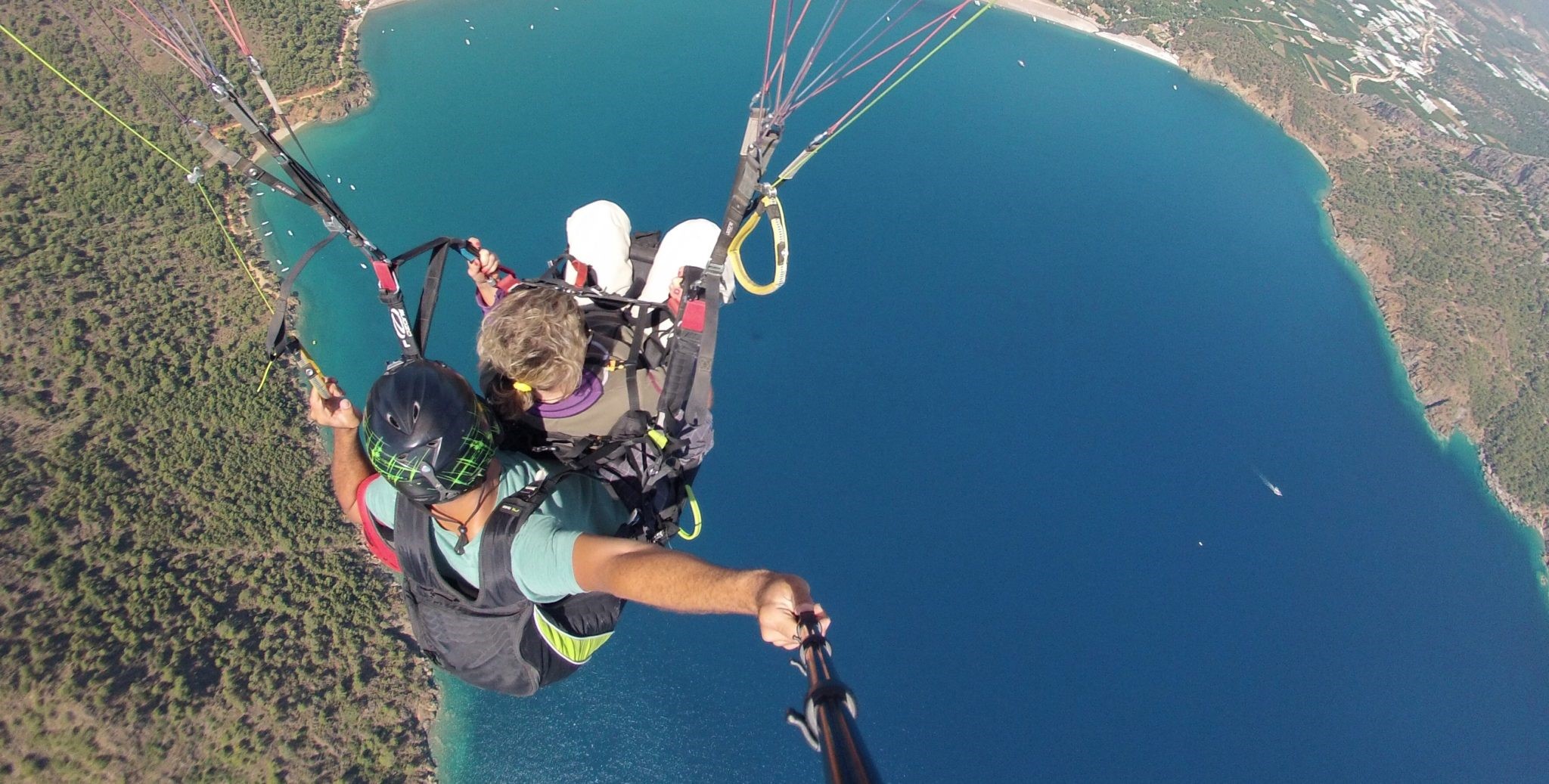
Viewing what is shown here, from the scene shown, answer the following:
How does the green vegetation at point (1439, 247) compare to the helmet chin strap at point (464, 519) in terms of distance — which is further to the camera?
the green vegetation at point (1439, 247)

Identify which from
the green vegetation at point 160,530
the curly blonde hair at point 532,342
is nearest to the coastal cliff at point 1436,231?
the curly blonde hair at point 532,342

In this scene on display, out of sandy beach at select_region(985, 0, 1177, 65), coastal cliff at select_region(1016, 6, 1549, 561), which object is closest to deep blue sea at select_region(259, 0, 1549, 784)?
coastal cliff at select_region(1016, 6, 1549, 561)

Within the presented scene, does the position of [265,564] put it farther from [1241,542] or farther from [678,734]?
[1241,542]

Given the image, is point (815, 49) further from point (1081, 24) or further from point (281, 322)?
point (1081, 24)

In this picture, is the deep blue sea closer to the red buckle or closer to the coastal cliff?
the coastal cliff

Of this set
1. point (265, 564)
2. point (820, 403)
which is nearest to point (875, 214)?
point (820, 403)

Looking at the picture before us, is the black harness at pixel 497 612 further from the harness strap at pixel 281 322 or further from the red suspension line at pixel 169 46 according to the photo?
the red suspension line at pixel 169 46

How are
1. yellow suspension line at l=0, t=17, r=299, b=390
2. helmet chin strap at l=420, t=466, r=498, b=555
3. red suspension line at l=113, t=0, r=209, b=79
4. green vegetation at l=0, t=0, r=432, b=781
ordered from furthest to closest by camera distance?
green vegetation at l=0, t=0, r=432, b=781 → yellow suspension line at l=0, t=17, r=299, b=390 → red suspension line at l=113, t=0, r=209, b=79 → helmet chin strap at l=420, t=466, r=498, b=555

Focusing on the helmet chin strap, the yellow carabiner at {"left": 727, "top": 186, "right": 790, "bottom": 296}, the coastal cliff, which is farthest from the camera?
the coastal cliff

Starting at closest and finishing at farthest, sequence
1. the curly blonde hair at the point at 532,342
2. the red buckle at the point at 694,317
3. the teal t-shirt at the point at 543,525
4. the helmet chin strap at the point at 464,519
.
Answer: the teal t-shirt at the point at 543,525
the helmet chin strap at the point at 464,519
the curly blonde hair at the point at 532,342
the red buckle at the point at 694,317
